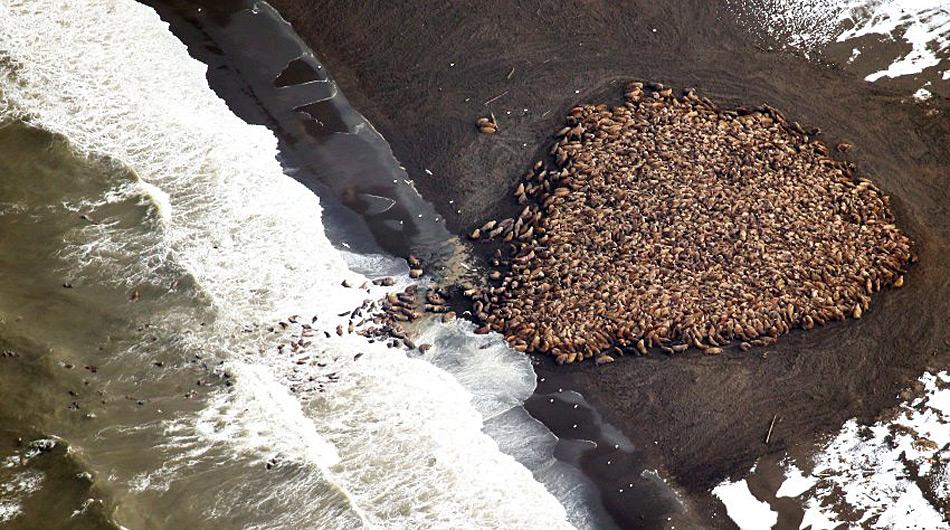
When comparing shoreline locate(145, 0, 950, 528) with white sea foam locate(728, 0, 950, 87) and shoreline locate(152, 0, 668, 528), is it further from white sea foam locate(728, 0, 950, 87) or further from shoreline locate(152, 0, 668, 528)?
white sea foam locate(728, 0, 950, 87)

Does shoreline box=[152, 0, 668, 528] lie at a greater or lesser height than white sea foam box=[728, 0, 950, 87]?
lesser

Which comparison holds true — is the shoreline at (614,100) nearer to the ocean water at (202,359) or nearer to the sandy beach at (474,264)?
the sandy beach at (474,264)

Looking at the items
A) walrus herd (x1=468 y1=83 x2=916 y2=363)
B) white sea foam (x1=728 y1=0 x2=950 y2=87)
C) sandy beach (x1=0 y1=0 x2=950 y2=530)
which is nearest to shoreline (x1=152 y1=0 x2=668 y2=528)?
sandy beach (x1=0 y1=0 x2=950 y2=530)

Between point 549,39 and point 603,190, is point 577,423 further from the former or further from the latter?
point 549,39

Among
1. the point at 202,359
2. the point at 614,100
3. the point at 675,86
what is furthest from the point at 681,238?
the point at 202,359

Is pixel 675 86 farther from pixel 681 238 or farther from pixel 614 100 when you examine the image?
pixel 681 238
